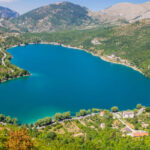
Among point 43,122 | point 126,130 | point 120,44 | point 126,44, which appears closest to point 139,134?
point 126,130

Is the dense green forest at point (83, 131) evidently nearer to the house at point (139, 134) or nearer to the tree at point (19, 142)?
the house at point (139, 134)

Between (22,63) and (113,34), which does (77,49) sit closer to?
(113,34)

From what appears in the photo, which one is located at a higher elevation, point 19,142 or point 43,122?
point 43,122

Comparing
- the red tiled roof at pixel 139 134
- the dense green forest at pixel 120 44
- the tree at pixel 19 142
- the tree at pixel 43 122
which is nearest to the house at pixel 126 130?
the red tiled roof at pixel 139 134

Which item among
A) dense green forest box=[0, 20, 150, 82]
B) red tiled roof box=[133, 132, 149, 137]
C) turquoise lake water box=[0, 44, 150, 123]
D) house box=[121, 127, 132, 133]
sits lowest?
red tiled roof box=[133, 132, 149, 137]

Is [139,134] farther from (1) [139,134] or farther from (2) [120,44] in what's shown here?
(2) [120,44]

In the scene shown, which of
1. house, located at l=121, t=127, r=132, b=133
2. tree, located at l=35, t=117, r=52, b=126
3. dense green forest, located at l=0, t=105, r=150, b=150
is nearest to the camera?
dense green forest, located at l=0, t=105, r=150, b=150

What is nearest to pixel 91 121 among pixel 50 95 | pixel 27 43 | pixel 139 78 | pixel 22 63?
pixel 50 95

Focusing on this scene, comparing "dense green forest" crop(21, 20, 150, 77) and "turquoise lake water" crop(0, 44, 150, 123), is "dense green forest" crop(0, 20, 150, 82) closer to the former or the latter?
"dense green forest" crop(21, 20, 150, 77)

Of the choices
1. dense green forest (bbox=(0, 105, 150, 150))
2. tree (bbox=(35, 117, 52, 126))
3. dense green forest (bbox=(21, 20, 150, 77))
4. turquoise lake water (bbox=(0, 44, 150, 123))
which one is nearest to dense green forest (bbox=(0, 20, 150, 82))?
dense green forest (bbox=(21, 20, 150, 77))
